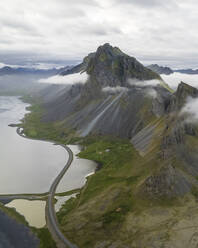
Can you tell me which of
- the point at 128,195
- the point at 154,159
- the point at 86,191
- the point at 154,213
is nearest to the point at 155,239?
the point at 154,213

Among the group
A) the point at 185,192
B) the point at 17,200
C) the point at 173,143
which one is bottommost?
the point at 17,200

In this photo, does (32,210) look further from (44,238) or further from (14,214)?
(44,238)

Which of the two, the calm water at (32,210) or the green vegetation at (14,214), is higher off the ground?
the green vegetation at (14,214)

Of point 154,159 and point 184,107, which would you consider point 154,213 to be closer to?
point 154,159

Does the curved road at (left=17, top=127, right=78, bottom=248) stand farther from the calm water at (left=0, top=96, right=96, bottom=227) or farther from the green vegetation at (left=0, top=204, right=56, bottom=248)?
the green vegetation at (left=0, top=204, right=56, bottom=248)

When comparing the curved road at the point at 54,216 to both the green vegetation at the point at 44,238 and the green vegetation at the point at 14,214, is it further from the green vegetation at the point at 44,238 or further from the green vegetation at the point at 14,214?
the green vegetation at the point at 14,214

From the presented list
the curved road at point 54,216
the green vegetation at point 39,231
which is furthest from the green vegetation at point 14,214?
the curved road at point 54,216

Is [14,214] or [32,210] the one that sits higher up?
[14,214]

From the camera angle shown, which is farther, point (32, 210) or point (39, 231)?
point (32, 210)

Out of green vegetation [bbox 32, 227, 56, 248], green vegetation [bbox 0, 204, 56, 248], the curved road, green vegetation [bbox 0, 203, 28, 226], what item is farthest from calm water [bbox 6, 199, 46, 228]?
green vegetation [bbox 32, 227, 56, 248]

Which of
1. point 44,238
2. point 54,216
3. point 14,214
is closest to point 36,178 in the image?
point 14,214

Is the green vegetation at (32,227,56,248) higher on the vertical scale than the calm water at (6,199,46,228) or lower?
higher
